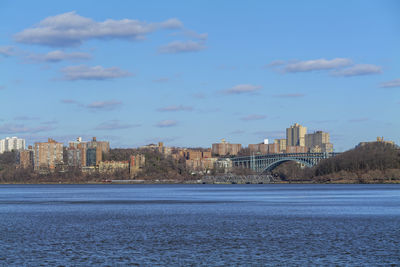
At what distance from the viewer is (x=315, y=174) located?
181 m

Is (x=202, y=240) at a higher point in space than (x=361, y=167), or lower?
lower

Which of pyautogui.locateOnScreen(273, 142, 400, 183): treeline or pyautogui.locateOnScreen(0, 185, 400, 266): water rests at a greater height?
pyautogui.locateOnScreen(273, 142, 400, 183): treeline

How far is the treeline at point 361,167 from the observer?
566 feet

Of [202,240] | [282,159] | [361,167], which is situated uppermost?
[282,159]

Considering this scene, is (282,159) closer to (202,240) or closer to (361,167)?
(361,167)

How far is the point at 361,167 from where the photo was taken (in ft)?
586

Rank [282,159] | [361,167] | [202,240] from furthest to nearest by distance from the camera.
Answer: [361,167] → [282,159] → [202,240]

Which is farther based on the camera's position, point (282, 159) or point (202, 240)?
point (282, 159)

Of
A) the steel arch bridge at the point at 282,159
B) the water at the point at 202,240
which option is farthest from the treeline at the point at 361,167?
the water at the point at 202,240

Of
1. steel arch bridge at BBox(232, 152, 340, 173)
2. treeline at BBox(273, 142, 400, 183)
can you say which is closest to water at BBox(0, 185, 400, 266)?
steel arch bridge at BBox(232, 152, 340, 173)

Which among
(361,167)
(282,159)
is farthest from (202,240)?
(361,167)

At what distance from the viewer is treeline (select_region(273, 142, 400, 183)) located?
17250cm

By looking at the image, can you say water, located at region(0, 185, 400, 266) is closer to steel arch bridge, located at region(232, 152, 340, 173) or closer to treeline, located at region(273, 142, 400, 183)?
steel arch bridge, located at region(232, 152, 340, 173)

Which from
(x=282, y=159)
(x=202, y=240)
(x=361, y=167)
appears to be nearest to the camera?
(x=202, y=240)
